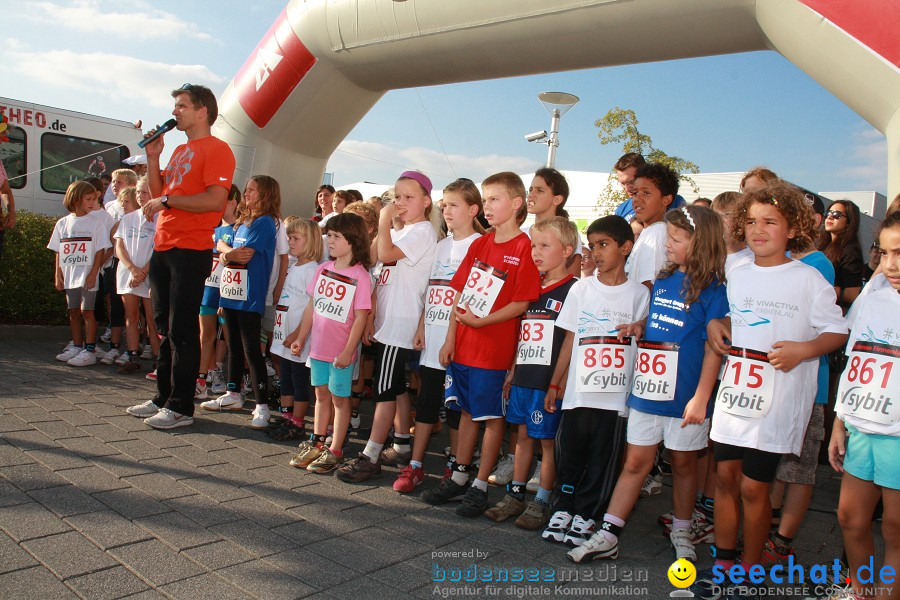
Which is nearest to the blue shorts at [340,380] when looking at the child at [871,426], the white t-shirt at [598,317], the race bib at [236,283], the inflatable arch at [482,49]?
the race bib at [236,283]

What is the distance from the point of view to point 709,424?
10.2 ft

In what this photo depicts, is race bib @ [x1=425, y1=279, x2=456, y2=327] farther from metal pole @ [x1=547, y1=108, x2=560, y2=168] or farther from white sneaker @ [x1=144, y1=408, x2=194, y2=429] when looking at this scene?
metal pole @ [x1=547, y1=108, x2=560, y2=168]

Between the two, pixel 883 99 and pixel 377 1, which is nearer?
pixel 883 99

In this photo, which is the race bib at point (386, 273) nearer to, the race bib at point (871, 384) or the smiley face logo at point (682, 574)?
the smiley face logo at point (682, 574)

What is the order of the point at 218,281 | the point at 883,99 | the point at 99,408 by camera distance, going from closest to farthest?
the point at 883,99 → the point at 99,408 → the point at 218,281

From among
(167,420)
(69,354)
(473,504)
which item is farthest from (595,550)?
(69,354)

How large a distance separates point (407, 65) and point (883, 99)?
155 inches

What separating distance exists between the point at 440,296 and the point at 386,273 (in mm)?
484

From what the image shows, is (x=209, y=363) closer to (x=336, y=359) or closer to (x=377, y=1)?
(x=336, y=359)

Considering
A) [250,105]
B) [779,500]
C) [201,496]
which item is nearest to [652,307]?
[779,500]

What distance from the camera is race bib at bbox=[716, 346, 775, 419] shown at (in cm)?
262

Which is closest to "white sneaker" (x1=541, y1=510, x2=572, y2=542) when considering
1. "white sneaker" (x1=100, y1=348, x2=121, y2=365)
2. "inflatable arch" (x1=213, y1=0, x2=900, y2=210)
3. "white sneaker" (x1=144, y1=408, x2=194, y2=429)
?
"white sneaker" (x1=144, y1=408, x2=194, y2=429)

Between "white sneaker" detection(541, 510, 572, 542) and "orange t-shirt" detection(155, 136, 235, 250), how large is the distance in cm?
291

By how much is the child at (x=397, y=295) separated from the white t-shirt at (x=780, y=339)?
74.2 inches
